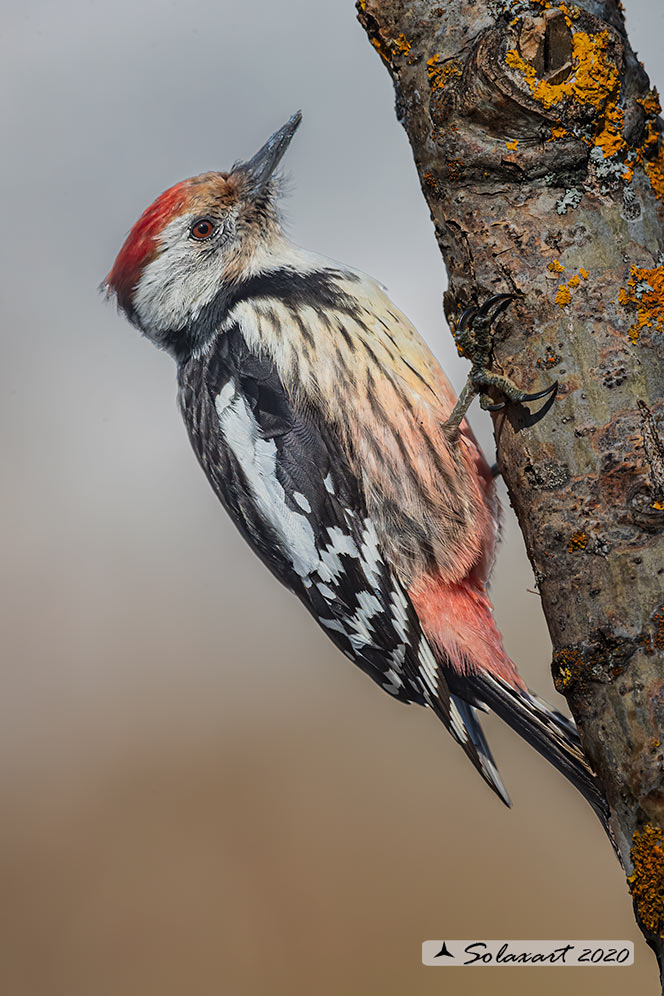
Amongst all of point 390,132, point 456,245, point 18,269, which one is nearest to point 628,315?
point 456,245

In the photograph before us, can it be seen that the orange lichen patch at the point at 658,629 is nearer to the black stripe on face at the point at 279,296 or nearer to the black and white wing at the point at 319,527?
the black and white wing at the point at 319,527

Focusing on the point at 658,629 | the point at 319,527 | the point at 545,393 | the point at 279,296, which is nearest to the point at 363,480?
the point at 319,527

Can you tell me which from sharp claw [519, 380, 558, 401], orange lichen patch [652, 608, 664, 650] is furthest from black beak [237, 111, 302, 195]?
orange lichen patch [652, 608, 664, 650]

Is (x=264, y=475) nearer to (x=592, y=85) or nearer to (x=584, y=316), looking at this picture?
(x=584, y=316)

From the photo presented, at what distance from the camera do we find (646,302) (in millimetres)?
760

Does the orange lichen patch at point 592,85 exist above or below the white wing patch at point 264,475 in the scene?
above

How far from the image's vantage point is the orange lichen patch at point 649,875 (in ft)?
2.30

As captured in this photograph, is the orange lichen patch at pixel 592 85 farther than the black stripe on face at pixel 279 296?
No

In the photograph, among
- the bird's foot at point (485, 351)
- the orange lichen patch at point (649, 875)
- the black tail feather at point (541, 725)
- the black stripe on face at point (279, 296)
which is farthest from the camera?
the black stripe on face at point (279, 296)

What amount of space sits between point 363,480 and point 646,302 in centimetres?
55

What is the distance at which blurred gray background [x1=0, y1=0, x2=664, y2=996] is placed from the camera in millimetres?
1287

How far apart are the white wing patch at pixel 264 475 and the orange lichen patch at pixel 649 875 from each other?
2.13 feet

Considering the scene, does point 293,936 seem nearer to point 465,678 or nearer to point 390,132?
point 465,678

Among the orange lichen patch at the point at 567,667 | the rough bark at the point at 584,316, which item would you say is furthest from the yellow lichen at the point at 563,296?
the orange lichen patch at the point at 567,667
